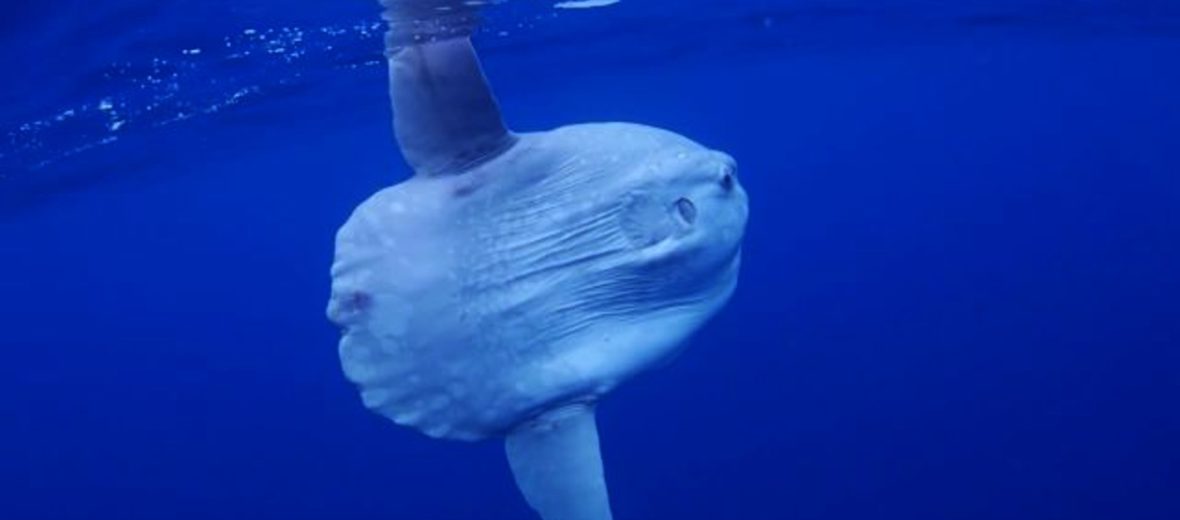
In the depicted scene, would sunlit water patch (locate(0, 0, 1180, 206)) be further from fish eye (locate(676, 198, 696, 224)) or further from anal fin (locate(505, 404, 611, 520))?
anal fin (locate(505, 404, 611, 520))

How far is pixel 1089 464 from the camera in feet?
62.2

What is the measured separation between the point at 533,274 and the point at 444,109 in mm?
669

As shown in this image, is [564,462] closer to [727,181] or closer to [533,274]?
[533,274]

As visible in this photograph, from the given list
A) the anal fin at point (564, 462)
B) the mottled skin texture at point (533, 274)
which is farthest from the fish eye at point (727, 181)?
the anal fin at point (564, 462)

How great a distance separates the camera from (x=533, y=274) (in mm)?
3465

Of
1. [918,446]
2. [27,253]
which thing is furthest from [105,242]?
[918,446]

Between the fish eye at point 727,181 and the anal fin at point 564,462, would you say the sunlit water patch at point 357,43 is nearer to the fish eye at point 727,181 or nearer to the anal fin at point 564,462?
the fish eye at point 727,181

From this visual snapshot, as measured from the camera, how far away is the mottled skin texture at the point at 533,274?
3348mm

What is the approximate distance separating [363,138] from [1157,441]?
19396mm

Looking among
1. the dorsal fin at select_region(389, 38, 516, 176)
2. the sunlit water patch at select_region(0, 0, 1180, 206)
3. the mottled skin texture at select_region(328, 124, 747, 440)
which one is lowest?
the mottled skin texture at select_region(328, 124, 747, 440)

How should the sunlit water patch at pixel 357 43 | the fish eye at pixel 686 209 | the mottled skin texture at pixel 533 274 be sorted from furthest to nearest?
the sunlit water patch at pixel 357 43 → the fish eye at pixel 686 209 → the mottled skin texture at pixel 533 274

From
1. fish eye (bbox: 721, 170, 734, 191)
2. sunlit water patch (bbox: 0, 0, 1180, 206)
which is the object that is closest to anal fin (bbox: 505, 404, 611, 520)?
fish eye (bbox: 721, 170, 734, 191)

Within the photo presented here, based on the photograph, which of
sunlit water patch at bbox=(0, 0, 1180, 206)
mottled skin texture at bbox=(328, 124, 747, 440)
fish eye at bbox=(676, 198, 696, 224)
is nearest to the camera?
mottled skin texture at bbox=(328, 124, 747, 440)

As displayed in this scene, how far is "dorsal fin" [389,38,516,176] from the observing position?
349cm
